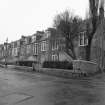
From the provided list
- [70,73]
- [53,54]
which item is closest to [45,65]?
[53,54]

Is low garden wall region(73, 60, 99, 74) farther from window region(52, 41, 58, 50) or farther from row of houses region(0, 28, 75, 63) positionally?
window region(52, 41, 58, 50)

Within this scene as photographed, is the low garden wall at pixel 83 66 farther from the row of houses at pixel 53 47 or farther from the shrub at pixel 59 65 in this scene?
the row of houses at pixel 53 47

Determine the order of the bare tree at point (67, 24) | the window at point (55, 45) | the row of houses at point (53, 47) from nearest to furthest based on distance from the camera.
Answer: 1. the bare tree at point (67, 24)
2. the row of houses at point (53, 47)
3. the window at point (55, 45)

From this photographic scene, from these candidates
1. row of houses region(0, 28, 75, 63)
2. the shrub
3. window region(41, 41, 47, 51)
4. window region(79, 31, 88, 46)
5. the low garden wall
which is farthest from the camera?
window region(41, 41, 47, 51)

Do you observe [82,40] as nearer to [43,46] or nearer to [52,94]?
[43,46]

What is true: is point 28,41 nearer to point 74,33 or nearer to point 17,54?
point 17,54

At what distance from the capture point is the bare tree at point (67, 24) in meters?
23.2

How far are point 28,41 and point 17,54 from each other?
6801 mm

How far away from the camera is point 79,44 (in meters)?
27.2

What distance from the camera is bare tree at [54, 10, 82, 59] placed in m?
23.2

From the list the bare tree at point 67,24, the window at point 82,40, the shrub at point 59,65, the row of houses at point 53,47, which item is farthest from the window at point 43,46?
the bare tree at point 67,24

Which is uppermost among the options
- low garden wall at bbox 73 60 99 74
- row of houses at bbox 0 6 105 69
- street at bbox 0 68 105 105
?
row of houses at bbox 0 6 105 69

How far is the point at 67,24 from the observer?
76.2ft

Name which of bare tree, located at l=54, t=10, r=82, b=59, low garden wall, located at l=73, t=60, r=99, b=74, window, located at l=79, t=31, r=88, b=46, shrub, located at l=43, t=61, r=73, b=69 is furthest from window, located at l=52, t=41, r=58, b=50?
low garden wall, located at l=73, t=60, r=99, b=74
